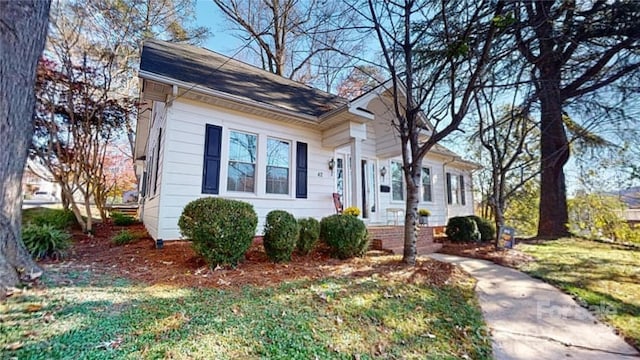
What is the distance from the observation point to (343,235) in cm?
543

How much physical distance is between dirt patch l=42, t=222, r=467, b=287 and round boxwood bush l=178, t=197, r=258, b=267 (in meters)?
0.23

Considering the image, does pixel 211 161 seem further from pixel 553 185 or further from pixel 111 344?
pixel 553 185

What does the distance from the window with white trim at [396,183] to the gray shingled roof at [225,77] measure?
10.6 feet

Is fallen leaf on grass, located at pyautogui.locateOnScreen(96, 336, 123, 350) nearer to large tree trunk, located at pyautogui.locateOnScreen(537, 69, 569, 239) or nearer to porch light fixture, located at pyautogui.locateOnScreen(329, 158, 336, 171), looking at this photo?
porch light fixture, located at pyautogui.locateOnScreen(329, 158, 336, 171)

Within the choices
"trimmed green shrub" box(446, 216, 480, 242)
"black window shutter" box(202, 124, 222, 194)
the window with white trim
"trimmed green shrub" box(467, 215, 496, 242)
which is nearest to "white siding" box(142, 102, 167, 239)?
"black window shutter" box(202, 124, 222, 194)

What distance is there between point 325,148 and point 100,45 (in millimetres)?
8532

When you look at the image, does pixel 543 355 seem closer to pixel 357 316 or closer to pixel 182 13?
pixel 357 316

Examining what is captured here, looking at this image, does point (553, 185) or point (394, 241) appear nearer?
point (394, 241)

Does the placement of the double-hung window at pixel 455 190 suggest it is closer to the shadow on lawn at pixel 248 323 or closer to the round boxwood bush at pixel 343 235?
the round boxwood bush at pixel 343 235

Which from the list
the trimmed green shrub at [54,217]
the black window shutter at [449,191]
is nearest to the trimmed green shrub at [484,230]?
the black window shutter at [449,191]

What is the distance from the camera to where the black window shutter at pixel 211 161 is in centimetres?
619

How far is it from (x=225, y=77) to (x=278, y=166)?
2837mm

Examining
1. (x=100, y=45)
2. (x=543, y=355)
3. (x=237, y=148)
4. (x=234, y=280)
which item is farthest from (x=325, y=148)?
(x=100, y=45)

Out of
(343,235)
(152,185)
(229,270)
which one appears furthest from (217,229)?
(152,185)
